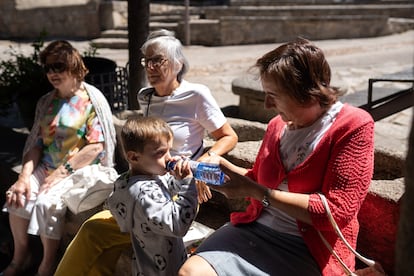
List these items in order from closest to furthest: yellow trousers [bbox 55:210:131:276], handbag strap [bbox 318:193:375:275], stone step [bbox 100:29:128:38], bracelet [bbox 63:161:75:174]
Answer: handbag strap [bbox 318:193:375:275] → yellow trousers [bbox 55:210:131:276] → bracelet [bbox 63:161:75:174] → stone step [bbox 100:29:128:38]

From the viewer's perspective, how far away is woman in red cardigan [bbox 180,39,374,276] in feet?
6.03

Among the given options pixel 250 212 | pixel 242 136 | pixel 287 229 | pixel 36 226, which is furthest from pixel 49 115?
pixel 287 229

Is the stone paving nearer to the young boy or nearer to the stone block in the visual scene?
the stone block

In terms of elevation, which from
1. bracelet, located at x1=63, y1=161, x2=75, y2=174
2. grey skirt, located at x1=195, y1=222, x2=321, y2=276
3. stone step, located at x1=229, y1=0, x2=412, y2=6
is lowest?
bracelet, located at x1=63, y1=161, x2=75, y2=174

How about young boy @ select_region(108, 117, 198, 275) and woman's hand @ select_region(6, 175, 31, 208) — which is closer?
young boy @ select_region(108, 117, 198, 275)

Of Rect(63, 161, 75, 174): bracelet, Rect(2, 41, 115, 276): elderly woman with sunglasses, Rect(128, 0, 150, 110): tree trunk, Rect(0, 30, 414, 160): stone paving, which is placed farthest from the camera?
Rect(0, 30, 414, 160): stone paving

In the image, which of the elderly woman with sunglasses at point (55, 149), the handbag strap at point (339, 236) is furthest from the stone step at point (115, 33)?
the handbag strap at point (339, 236)

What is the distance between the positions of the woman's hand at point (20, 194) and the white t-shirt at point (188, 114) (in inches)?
38.8

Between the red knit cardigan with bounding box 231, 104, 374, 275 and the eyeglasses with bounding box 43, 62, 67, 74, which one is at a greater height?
the eyeglasses with bounding box 43, 62, 67, 74

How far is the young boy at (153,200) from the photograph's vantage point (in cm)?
207

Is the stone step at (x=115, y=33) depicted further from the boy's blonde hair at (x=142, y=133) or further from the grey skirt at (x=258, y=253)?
the grey skirt at (x=258, y=253)

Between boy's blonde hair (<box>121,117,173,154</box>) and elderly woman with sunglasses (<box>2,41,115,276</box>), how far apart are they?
1.05 m

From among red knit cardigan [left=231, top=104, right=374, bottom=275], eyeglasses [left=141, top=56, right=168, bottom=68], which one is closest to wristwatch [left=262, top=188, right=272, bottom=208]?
red knit cardigan [left=231, top=104, right=374, bottom=275]

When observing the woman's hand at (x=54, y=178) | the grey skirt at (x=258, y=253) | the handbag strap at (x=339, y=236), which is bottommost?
the woman's hand at (x=54, y=178)
